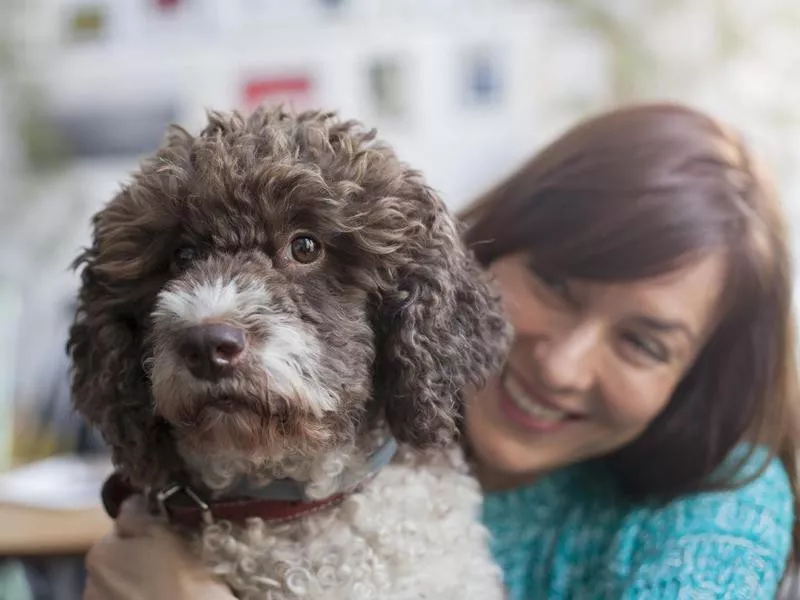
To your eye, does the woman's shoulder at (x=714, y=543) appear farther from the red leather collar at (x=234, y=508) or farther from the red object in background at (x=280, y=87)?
the red object in background at (x=280, y=87)

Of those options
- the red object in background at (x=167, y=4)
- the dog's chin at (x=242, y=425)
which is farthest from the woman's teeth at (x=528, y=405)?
the red object in background at (x=167, y=4)

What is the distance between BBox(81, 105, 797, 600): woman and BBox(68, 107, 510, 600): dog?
0.90ft

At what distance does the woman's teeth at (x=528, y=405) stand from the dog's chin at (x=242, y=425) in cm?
58

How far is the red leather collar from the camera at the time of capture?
130cm

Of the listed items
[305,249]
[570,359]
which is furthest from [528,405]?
[305,249]

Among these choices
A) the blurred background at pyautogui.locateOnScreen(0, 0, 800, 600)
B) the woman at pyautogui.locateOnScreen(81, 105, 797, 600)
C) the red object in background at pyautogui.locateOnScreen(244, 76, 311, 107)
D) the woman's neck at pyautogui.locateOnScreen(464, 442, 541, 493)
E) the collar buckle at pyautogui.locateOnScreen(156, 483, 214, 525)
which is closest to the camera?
the collar buckle at pyautogui.locateOnScreen(156, 483, 214, 525)

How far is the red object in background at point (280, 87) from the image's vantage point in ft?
10.4

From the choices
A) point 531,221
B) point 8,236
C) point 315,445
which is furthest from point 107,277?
point 8,236

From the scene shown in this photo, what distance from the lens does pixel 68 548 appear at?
191 cm

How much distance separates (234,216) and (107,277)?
251 millimetres

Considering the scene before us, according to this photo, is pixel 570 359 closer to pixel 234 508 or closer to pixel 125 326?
pixel 234 508

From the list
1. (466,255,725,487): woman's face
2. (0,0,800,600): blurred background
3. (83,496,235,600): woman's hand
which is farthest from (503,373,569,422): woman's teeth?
(0,0,800,600): blurred background

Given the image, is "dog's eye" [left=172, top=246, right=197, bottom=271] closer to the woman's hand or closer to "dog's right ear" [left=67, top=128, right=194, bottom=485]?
"dog's right ear" [left=67, top=128, right=194, bottom=485]

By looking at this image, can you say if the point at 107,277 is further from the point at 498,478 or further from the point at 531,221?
the point at 498,478
